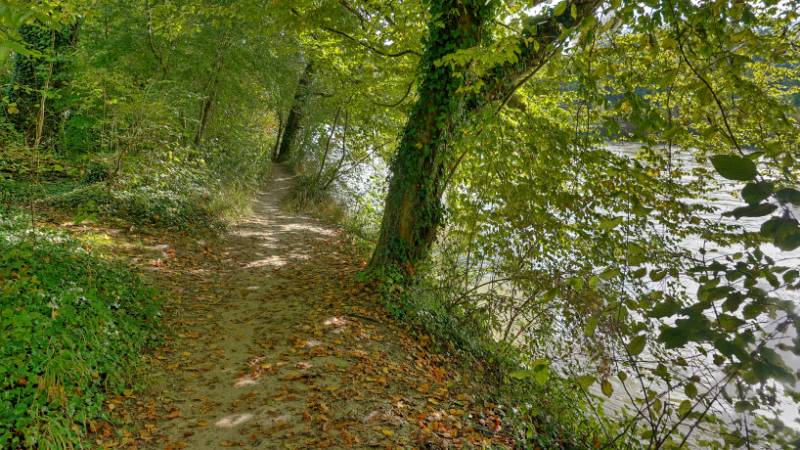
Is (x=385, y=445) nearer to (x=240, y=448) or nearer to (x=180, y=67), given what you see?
(x=240, y=448)

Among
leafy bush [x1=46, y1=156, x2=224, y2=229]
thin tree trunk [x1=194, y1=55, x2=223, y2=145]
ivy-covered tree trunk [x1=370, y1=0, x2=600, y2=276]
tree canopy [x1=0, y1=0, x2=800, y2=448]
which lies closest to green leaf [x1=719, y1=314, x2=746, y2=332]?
tree canopy [x1=0, y1=0, x2=800, y2=448]

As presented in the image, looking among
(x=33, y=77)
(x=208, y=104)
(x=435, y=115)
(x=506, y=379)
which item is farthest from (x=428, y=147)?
(x=33, y=77)

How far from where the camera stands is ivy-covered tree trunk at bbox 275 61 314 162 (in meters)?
15.3

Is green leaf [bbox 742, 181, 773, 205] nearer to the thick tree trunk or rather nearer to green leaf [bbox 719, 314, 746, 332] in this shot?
green leaf [bbox 719, 314, 746, 332]

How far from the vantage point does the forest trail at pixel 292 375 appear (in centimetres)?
394

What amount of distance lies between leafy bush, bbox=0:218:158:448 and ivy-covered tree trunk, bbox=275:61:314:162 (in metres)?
10.5

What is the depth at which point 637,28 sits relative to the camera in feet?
12.4

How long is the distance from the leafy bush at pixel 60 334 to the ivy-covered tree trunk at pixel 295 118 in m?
10.5

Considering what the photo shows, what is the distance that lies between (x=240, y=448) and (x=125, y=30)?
27.9ft

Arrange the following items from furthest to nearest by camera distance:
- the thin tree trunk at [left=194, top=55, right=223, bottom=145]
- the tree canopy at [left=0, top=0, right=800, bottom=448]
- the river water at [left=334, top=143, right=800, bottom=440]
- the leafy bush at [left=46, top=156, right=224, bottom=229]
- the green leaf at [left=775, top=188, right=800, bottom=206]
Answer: the thin tree trunk at [left=194, top=55, right=223, bottom=145] → the leafy bush at [left=46, top=156, right=224, bottom=229] → the river water at [left=334, top=143, right=800, bottom=440] → the tree canopy at [left=0, top=0, right=800, bottom=448] → the green leaf at [left=775, top=188, right=800, bottom=206]

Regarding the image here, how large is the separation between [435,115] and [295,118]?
46.2ft

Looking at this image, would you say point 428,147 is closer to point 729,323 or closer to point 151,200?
point 151,200

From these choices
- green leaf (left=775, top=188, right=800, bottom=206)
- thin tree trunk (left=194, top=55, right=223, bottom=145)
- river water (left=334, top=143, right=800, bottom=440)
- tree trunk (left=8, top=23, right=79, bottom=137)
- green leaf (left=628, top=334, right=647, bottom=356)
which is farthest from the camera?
thin tree trunk (left=194, top=55, right=223, bottom=145)

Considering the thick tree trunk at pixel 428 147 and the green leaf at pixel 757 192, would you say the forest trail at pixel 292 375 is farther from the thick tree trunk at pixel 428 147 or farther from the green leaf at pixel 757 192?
the green leaf at pixel 757 192
